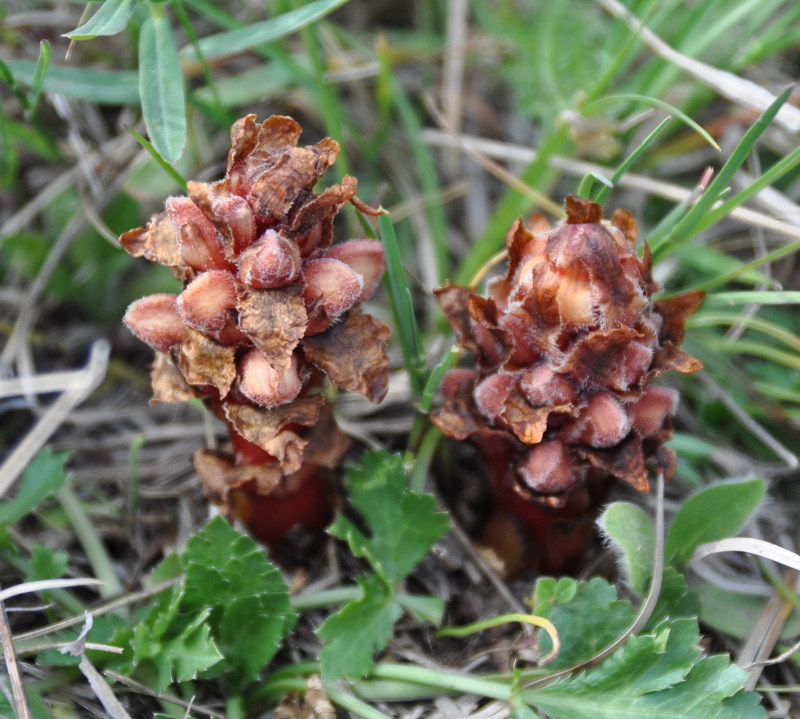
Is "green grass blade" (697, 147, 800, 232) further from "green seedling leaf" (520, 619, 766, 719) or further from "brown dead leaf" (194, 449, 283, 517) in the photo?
"brown dead leaf" (194, 449, 283, 517)

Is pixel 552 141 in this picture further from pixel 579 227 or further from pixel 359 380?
pixel 359 380

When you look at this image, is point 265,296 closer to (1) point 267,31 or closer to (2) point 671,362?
(2) point 671,362

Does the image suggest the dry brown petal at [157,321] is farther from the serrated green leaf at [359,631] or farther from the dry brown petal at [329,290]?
the serrated green leaf at [359,631]

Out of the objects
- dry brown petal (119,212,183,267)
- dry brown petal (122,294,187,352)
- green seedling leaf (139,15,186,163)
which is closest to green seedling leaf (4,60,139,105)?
A: green seedling leaf (139,15,186,163)

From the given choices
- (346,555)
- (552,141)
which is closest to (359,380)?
(346,555)

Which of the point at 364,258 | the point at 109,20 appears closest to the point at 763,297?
the point at 364,258

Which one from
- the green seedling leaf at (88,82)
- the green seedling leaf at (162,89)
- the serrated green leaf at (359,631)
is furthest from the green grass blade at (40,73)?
the serrated green leaf at (359,631)
